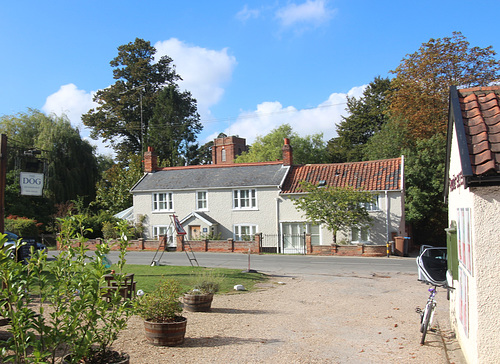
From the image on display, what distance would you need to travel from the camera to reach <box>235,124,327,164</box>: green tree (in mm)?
61656

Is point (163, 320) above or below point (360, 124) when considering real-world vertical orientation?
below

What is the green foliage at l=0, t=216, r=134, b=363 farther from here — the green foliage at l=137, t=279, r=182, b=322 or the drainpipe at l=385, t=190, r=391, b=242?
the drainpipe at l=385, t=190, r=391, b=242

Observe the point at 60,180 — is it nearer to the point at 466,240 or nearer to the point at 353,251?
the point at 353,251

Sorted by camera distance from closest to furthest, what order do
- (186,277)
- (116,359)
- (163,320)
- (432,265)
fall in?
(116,359), (163,320), (432,265), (186,277)

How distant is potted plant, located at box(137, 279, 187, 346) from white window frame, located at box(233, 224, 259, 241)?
28.0 metres

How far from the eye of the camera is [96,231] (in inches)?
1724

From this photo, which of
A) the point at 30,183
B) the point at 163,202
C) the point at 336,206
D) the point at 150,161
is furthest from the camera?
Result: the point at 150,161

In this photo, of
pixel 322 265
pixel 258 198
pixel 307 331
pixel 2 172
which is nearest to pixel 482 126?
pixel 307 331

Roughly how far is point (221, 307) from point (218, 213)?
25.8m

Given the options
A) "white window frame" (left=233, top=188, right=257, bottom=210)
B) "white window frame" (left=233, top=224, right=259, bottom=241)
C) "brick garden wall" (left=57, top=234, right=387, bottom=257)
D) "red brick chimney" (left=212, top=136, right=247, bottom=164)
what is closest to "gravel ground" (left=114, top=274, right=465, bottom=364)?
"brick garden wall" (left=57, top=234, right=387, bottom=257)

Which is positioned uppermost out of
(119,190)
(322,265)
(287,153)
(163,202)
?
(287,153)

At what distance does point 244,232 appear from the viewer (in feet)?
123

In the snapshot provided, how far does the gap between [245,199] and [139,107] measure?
28.9 m

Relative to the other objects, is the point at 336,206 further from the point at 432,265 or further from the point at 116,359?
the point at 116,359
